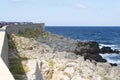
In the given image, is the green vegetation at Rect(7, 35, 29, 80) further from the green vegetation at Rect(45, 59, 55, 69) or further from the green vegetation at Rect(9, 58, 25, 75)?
the green vegetation at Rect(45, 59, 55, 69)

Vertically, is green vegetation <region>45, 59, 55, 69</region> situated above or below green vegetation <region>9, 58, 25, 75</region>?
below

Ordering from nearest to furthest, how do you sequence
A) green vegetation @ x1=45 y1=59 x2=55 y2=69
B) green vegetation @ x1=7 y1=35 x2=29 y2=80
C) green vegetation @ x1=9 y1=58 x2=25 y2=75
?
green vegetation @ x1=7 y1=35 x2=29 y2=80 → green vegetation @ x1=9 y1=58 x2=25 y2=75 → green vegetation @ x1=45 y1=59 x2=55 y2=69

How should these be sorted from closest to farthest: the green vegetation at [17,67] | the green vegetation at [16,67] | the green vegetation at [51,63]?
the green vegetation at [17,67] → the green vegetation at [16,67] → the green vegetation at [51,63]

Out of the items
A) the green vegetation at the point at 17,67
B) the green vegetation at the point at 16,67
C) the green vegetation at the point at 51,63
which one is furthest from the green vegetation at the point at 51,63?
the green vegetation at the point at 16,67

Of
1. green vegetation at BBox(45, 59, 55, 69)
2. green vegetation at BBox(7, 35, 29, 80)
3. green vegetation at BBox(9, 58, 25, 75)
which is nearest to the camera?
green vegetation at BBox(7, 35, 29, 80)

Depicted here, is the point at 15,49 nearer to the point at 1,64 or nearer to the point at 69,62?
the point at 69,62

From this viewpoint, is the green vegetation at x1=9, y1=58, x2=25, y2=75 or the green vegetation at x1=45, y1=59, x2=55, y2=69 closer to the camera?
the green vegetation at x1=9, y1=58, x2=25, y2=75

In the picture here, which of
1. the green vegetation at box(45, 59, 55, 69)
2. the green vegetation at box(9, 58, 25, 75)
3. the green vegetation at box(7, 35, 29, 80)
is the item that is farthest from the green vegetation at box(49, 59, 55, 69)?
the green vegetation at box(9, 58, 25, 75)

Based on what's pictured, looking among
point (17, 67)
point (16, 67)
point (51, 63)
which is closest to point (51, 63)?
point (51, 63)

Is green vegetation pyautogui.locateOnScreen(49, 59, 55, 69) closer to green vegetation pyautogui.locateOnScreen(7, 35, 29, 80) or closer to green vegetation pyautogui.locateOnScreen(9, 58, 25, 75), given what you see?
green vegetation pyautogui.locateOnScreen(7, 35, 29, 80)

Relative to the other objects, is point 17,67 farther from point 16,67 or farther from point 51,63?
point 51,63

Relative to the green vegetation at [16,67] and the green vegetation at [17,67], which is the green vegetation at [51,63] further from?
the green vegetation at [16,67]

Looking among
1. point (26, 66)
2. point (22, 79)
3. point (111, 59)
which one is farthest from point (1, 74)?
point (111, 59)

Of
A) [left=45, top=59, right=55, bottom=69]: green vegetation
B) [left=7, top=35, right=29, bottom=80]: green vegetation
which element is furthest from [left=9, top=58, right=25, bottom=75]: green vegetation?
[left=45, top=59, right=55, bottom=69]: green vegetation
